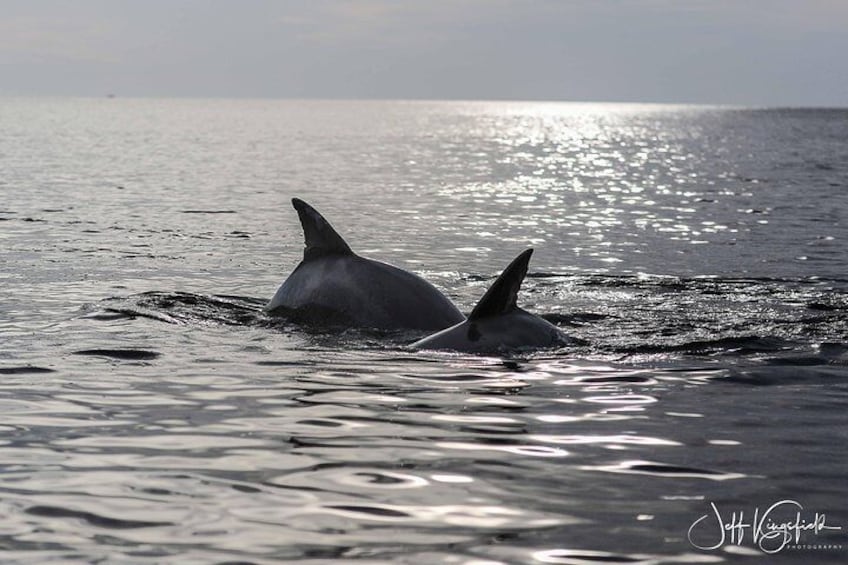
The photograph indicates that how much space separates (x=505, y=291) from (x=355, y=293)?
225 centimetres

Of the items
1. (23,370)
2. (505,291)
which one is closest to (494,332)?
(505,291)

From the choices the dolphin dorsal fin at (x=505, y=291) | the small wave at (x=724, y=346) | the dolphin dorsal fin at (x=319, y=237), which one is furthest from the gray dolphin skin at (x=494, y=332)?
the dolphin dorsal fin at (x=319, y=237)

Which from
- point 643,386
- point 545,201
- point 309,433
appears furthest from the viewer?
point 545,201

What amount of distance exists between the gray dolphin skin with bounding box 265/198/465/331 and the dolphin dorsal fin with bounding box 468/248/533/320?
3.55ft

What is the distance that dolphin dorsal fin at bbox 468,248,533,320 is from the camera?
12.4 m

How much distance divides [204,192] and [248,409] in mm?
37728

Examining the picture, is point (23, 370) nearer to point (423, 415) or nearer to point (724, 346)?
point (423, 415)

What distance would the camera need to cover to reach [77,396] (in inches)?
448

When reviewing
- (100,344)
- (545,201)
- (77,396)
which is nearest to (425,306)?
(100,344)

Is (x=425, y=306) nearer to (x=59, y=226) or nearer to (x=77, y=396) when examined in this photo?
(x=77, y=396)

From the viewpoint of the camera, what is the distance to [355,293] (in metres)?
14.6

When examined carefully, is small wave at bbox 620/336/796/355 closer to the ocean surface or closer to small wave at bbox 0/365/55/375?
the ocean surface

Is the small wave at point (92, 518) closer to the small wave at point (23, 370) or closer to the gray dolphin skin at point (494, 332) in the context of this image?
the small wave at point (23, 370)

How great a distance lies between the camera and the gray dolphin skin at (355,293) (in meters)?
14.5
